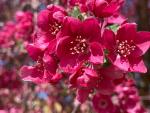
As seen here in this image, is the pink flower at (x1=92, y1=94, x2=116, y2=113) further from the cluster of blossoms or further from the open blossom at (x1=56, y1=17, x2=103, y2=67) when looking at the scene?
the open blossom at (x1=56, y1=17, x2=103, y2=67)

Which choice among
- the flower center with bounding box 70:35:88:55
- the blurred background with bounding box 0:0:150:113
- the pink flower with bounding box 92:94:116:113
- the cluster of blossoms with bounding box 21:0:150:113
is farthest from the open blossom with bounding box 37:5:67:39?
the blurred background with bounding box 0:0:150:113

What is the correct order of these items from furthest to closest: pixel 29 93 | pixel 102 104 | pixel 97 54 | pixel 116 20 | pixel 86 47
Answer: pixel 29 93
pixel 102 104
pixel 116 20
pixel 86 47
pixel 97 54

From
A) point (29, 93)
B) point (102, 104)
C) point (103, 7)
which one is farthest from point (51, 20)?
point (29, 93)

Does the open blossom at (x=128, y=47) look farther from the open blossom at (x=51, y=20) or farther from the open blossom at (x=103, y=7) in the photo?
the open blossom at (x=51, y=20)

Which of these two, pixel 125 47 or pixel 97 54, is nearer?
pixel 97 54

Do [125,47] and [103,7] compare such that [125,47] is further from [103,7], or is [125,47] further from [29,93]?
[29,93]

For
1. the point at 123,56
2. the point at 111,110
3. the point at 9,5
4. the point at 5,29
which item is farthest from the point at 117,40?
the point at 9,5

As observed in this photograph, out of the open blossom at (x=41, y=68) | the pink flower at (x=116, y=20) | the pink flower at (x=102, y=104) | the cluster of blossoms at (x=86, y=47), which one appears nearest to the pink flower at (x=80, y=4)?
the cluster of blossoms at (x=86, y=47)

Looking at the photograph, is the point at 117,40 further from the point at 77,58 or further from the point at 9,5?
the point at 9,5
